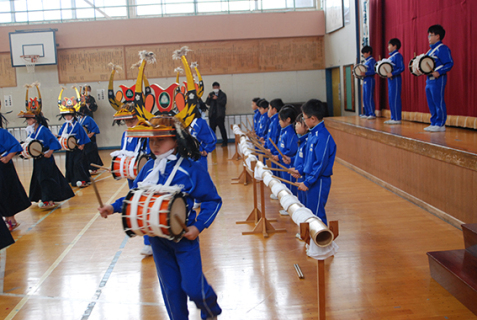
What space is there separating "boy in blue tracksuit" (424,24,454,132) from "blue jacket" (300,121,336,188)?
3308mm

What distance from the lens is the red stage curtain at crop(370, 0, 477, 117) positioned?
6758mm

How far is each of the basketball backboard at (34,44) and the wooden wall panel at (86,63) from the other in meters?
0.39

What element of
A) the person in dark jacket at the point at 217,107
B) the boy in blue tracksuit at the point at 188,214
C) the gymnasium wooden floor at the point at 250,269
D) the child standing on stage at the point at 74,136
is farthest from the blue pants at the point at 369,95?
the boy in blue tracksuit at the point at 188,214

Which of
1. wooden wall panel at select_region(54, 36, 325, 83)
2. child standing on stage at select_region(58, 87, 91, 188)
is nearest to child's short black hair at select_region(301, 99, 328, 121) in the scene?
child standing on stage at select_region(58, 87, 91, 188)

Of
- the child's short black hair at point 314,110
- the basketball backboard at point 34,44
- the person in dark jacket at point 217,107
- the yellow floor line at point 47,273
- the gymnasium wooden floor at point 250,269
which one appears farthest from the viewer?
the basketball backboard at point 34,44

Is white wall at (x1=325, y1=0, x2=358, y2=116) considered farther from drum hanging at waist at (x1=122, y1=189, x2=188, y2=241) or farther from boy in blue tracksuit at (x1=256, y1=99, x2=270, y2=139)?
drum hanging at waist at (x1=122, y1=189, x2=188, y2=241)

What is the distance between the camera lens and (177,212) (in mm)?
2361

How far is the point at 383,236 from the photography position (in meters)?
4.64

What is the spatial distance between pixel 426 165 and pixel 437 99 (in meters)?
1.59

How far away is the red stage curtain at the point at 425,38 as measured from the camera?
22.2 ft

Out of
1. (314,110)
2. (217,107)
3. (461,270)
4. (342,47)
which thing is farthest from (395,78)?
(217,107)

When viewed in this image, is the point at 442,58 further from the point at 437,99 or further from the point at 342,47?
the point at 342,47

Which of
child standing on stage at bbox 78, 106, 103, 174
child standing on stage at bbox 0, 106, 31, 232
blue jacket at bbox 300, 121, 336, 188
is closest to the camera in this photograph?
blue jacket at bbox 300, 121, 336, 188

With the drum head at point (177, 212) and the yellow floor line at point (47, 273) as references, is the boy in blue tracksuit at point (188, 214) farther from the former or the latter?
the yellow floor line at point (47, 273)
